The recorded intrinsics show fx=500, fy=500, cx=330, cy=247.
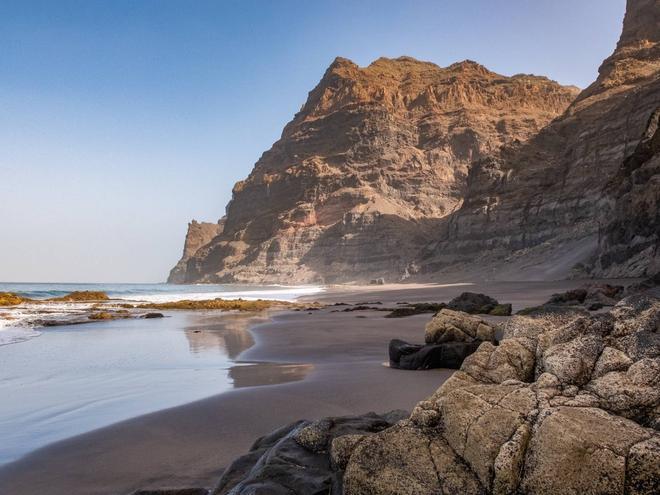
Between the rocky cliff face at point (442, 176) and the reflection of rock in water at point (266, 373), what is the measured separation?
27.7m

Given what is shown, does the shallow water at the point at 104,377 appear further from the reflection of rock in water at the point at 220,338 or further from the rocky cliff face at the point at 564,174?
the rocky cliff face at the point at 564,174

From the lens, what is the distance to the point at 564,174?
62.7 meters

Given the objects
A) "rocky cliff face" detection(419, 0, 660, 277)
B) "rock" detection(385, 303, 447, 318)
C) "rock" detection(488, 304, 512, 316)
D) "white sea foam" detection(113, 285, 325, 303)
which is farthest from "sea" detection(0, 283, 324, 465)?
"rocky cliff face" detection(419, 0, 660, 277)

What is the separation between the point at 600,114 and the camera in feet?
217

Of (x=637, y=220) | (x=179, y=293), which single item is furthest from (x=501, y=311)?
(x=179, y=293)

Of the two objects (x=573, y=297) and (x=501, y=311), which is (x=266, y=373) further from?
(x=573, y=297)

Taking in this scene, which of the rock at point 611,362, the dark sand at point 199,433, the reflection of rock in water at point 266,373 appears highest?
the rock at point 611,362

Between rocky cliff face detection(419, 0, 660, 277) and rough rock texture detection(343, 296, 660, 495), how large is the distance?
43.7m

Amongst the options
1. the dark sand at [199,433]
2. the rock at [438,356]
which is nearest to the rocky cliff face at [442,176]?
the rock at [438,356]

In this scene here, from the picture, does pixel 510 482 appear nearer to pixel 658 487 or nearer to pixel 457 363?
pixel 658 487

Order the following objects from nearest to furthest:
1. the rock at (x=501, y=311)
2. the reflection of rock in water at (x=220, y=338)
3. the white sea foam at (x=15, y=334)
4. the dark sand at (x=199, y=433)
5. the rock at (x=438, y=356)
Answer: the dark sand at (x=199, y=433) → the rock at (x=438, y=356) → the reflection of rock in water at (x=220, y=338) → the white sea foam at (x=15, y=334) → the rock at (x=501, y=311)

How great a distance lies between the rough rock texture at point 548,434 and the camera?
225 cm

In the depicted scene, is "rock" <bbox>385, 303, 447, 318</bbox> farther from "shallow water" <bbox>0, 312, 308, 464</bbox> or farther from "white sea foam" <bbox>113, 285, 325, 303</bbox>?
"white sea foam" <bbox>113, 285, 325, 303</bbox>

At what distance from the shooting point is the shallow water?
18.2ft
